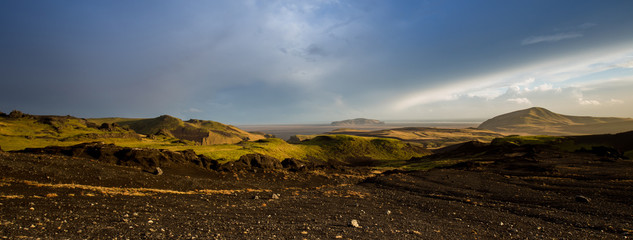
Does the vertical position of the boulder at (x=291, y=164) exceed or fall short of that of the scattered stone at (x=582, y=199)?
it falls short

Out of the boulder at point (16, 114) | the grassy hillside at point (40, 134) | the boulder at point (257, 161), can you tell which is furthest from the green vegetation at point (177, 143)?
the boulder at point (257, 161)

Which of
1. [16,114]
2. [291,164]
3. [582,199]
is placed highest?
[16,114]

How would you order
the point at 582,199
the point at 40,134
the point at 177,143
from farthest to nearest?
1. the point at 177,143
2. the point at 40,134
3. the point at 582,199

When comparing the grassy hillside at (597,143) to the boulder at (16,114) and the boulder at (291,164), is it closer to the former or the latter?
the boulder at (291,164)

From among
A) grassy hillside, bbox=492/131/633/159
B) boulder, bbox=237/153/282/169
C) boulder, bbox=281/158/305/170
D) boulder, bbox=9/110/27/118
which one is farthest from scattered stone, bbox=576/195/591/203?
boulder, bbox=9/110/27/118

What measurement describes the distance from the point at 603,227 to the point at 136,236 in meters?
23.6

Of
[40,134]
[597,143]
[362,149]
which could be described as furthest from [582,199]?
[40,134]

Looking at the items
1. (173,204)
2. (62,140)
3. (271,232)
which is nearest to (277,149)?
(62,140)

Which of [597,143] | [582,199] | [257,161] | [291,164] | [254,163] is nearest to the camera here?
[582,199]

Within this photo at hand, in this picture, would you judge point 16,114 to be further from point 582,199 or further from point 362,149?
point 582,199

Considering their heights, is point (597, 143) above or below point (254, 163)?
above

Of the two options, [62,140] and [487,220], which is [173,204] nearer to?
[487,220]

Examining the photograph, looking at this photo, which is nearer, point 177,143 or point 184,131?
point 177,143

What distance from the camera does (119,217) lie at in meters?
10.1
